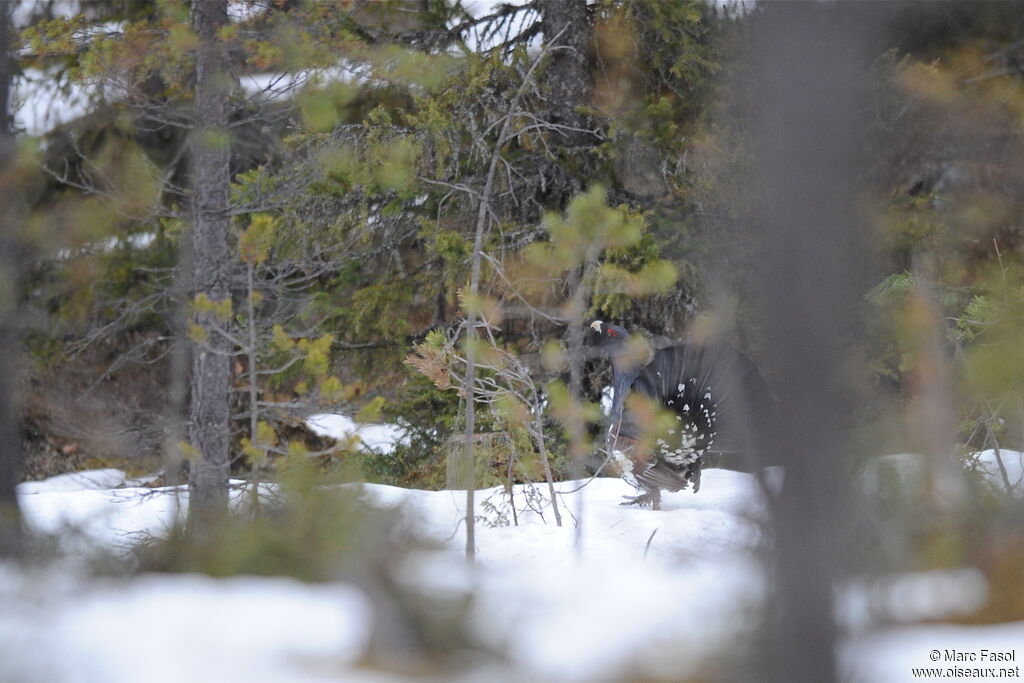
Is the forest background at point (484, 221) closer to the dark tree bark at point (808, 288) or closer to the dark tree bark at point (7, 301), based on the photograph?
the dark tree bark at point (7, 301)

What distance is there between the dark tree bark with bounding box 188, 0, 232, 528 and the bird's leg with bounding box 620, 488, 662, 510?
130 inches

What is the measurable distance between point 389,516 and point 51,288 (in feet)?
33.5

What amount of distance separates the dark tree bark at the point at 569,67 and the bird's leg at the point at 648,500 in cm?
421

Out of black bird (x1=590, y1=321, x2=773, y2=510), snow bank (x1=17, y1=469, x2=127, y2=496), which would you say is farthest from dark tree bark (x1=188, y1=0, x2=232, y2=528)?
snow bank (x1=17, y1=469, x2=127, y2=496)

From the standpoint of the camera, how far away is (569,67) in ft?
30.6

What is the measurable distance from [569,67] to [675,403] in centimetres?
436

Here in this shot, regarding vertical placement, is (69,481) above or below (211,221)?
below

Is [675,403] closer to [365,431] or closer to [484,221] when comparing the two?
[484,221]

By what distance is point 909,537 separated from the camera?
14.6ft

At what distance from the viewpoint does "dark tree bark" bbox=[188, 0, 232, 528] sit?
7.18 meters

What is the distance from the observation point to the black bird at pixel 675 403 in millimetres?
6273

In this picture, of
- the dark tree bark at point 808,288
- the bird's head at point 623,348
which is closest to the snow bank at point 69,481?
the bird's head at point 623,348

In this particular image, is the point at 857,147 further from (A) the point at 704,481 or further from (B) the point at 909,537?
(A) the point at 704,481

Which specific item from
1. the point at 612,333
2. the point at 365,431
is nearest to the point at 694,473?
the point at 612,333
